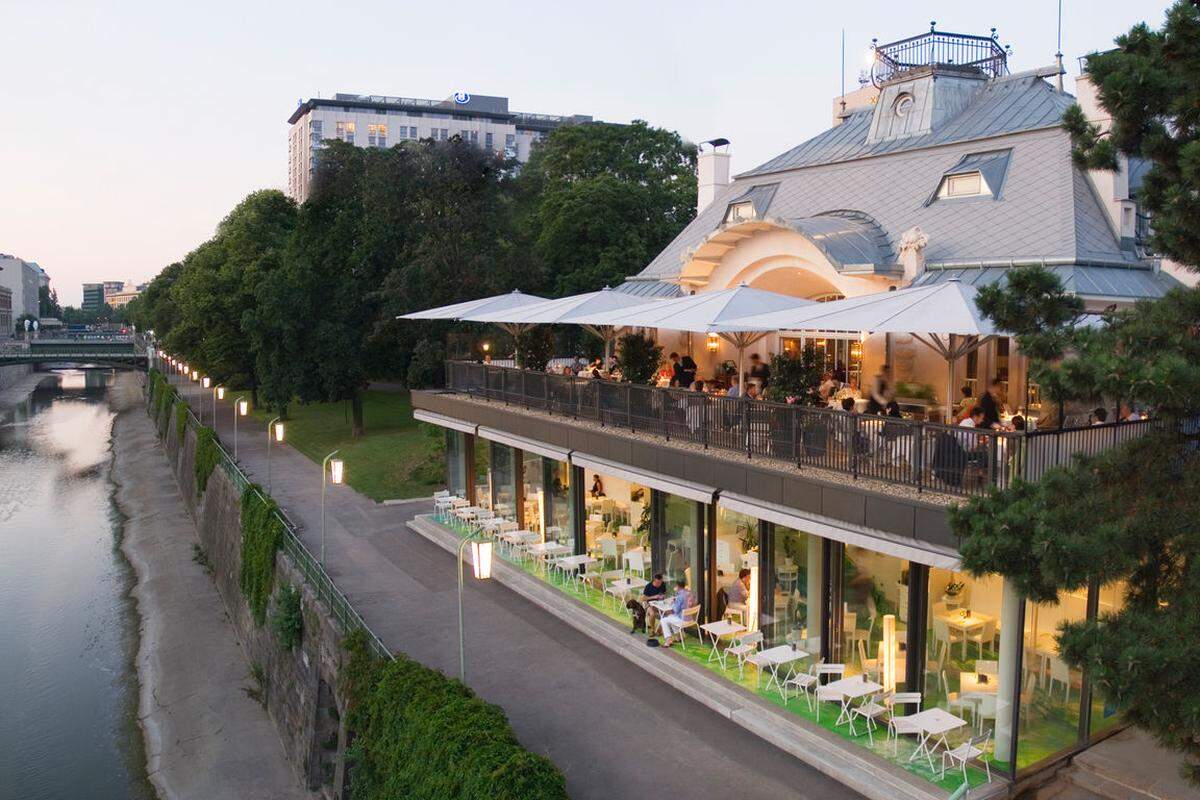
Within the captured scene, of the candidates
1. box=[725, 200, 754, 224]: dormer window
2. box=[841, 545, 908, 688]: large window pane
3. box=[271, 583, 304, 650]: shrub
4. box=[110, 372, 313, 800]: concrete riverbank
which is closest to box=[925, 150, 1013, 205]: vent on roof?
box=[725, 200, 754, 224]: dormer window

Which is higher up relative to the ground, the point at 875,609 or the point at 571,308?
the point at 571,308

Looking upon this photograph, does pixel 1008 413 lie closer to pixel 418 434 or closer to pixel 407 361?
pixel 418 434

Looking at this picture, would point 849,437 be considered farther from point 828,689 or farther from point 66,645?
point 66,645

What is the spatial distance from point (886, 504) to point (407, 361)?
3478cm

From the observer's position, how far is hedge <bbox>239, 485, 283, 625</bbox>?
75.3ft

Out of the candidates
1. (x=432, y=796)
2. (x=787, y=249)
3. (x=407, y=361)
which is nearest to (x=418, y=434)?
(x=407, y=361)

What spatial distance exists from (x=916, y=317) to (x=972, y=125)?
13.7 m

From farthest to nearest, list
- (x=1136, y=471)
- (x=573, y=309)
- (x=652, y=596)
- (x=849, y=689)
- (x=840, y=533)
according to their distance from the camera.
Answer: (x=573, y=309), (x=652, y=596), (x=840, y=533), (x=849, y=689), (x=1136, y=471)

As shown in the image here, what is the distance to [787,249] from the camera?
72.9ft

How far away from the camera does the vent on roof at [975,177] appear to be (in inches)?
850

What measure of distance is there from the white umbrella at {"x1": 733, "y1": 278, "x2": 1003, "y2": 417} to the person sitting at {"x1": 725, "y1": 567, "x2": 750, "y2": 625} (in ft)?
13.9

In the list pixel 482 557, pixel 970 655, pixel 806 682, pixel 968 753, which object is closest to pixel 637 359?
pixel 482 557

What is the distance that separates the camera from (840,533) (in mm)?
12977

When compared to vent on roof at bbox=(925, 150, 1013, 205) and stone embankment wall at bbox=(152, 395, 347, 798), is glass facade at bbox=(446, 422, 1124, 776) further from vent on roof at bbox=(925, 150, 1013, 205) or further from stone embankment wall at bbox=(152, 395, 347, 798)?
vent on roof at bbox=(925, 150, 1013, 205)
